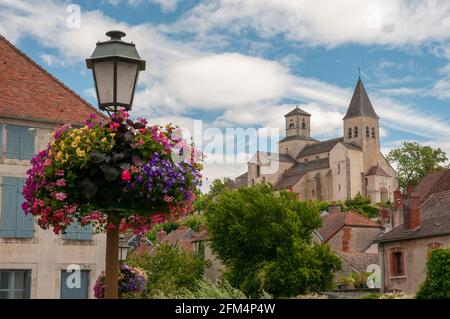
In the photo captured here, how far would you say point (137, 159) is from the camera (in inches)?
298

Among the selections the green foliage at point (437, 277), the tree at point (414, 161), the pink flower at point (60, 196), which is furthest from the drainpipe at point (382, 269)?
the tree at point (414, 161)

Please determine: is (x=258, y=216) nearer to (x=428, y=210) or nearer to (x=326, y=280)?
(x=326, y=280)

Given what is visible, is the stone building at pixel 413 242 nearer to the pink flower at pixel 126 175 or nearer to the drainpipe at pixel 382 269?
the drainpipe at pixel 382 269

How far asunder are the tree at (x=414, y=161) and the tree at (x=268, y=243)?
189 ft

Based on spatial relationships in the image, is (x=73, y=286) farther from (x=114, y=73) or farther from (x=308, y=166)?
(x=308, y=166)

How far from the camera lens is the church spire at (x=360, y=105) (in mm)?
129125

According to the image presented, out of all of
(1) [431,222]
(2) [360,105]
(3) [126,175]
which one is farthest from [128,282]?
(2) [360,105]

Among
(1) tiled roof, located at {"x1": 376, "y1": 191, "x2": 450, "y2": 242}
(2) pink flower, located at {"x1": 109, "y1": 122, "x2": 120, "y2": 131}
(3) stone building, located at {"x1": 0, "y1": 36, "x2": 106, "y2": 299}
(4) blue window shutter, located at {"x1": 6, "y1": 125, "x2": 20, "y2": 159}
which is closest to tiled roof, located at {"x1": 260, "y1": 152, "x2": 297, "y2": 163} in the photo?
(1) tiled roof, located at {"x1": 376, "y1": 191, "x2": 450, "y2": 242}

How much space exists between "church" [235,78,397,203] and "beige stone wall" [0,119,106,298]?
83.5 m

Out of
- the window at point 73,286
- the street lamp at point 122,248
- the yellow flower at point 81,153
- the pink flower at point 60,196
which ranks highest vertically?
the yellow flower at point 81,153

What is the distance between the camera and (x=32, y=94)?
23156 mm

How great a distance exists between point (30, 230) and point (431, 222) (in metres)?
21.1

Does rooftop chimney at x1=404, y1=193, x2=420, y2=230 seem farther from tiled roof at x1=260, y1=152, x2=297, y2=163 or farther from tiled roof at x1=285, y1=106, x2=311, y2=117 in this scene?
tiled roof at x1=285, y1=106, x2=311, y2=117
